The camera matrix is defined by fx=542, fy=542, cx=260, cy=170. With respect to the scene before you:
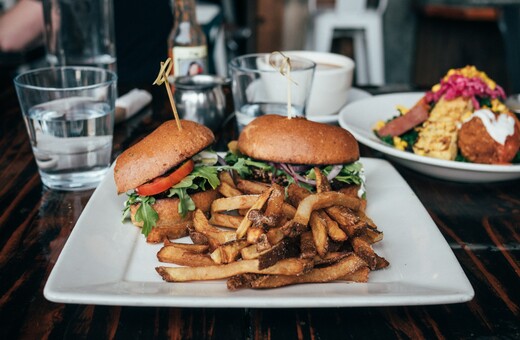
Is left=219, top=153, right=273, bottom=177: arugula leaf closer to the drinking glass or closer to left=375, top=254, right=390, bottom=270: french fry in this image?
left=375, top=254, right=390, bottom=270: french fry

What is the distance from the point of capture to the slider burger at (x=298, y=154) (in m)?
1.57

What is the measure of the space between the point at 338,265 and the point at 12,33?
10.0ft

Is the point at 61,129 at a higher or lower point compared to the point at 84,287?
higher

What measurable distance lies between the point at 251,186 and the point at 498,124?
0.89 metres

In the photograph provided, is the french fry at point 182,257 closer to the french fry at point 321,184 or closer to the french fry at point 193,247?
the french fry at point 193,247

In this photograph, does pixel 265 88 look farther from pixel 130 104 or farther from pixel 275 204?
pixel 275 204

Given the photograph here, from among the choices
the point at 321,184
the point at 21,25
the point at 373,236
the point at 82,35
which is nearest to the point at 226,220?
the point at 321,184

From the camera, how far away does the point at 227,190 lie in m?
1.51

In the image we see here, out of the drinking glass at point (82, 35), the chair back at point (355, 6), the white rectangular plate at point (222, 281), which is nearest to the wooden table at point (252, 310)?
the white rectangular plate at point (222, 281)

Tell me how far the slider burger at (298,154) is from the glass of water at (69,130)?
0.46 metres

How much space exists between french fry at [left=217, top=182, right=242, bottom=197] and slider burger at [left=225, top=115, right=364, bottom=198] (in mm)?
95

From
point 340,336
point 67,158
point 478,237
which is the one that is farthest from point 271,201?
point 67,158

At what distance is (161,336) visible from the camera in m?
1.03

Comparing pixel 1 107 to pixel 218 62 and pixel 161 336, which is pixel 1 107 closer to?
pixel 161 336
